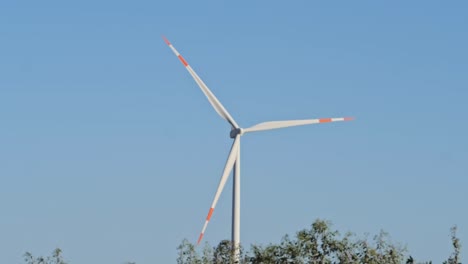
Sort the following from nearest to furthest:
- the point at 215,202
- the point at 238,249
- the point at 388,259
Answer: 1. the point at 388,259
2. the point at 238,249
3. the point at 215,202

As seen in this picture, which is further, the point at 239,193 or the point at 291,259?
the point at 239,193

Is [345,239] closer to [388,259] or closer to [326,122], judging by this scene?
[388,259]

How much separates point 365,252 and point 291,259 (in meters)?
5.34

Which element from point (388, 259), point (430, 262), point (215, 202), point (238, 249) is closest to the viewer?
point (430, 262)

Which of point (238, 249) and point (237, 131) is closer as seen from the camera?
point (238, 249)

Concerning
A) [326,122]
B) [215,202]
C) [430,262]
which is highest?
[326,122]

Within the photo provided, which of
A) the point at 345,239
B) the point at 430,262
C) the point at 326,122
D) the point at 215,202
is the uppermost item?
the point at 326,122

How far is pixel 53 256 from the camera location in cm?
9519

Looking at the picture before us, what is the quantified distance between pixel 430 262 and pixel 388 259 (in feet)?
18.5

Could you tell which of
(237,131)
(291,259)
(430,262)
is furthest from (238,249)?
(430,262)

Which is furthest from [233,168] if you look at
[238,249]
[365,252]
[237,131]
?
[365,252]

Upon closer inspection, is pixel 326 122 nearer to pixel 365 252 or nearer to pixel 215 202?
pixel 215 202

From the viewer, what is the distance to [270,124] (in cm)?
10231

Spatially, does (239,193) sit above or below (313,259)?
above
